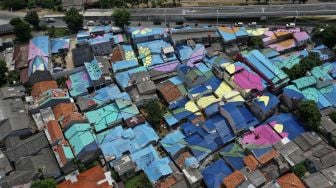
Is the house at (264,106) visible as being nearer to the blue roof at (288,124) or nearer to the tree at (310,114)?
the blue roof at (288,124)

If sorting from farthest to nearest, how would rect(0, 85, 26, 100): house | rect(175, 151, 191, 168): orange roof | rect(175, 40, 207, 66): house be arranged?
rect(175, 40, 207, 66): house → rect(0, 85, 26, 100): house → rect(175, 151, 191, 168): orange roof

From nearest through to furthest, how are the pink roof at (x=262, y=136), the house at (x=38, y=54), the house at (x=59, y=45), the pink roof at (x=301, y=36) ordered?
the pink roof at (x=262, y=136) → the house at (x=38, y=54) → the pink roof at (x=301, y=36) → the house at (x=59, y=45)

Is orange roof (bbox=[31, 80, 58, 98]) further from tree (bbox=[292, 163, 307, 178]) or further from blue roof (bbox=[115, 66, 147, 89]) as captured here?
tree (bbox=[292, 163, 307, 178])

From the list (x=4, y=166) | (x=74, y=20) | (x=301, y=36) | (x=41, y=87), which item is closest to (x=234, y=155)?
(x=4, y=166)

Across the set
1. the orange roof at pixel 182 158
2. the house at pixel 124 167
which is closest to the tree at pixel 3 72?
the house at pixel 124 167

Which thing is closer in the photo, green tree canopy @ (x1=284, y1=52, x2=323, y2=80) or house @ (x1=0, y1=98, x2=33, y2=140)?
house @ (x1=0, y1=98, x2=33, y2=140)

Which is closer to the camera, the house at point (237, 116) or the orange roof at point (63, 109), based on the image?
the house at point (237, 116)

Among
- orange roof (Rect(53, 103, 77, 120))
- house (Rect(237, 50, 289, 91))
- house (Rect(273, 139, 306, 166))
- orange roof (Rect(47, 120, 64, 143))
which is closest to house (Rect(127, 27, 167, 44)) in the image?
house (Rect(237, 50, 289, 91))

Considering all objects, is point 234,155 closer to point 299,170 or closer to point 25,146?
point 299,170
